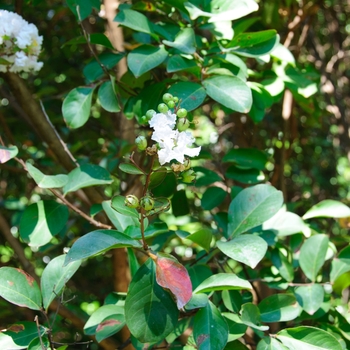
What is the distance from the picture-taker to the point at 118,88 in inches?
40.8

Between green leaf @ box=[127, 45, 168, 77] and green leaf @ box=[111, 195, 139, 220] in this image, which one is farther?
green leaf @ box=[127, 45, 168, 77]

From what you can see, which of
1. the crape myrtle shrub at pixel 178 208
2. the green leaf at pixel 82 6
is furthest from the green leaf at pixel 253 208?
the green leaf at pixel 82 6

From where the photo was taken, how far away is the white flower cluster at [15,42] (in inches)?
38.2

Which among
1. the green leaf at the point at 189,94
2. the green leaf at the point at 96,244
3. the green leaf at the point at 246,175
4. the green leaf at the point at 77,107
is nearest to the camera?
the green leaf at the point at 96,244

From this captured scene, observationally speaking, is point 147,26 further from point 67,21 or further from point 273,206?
point 67,21

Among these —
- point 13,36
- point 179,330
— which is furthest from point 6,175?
point 179,330

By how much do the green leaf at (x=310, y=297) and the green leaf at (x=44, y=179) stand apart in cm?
47

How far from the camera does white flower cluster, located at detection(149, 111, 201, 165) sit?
24.1 inches

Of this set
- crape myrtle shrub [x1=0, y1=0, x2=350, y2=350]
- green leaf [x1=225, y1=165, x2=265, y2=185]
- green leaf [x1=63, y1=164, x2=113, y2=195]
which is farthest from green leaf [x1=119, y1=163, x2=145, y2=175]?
green leaf [x1=225, y1=165, x2=265, y2=185]

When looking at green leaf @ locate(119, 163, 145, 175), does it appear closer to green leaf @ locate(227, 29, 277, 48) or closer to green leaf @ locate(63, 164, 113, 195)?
green leaf @ locate(63, 164, 113, 195)

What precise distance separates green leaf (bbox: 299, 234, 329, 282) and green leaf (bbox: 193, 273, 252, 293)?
10.2 inches

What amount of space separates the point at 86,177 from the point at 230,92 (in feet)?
1.02

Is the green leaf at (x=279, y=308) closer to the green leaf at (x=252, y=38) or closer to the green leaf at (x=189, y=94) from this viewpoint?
the green leaf at (x=189, y=94)

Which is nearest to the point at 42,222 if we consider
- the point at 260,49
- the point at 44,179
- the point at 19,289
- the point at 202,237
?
the point at 44,179
